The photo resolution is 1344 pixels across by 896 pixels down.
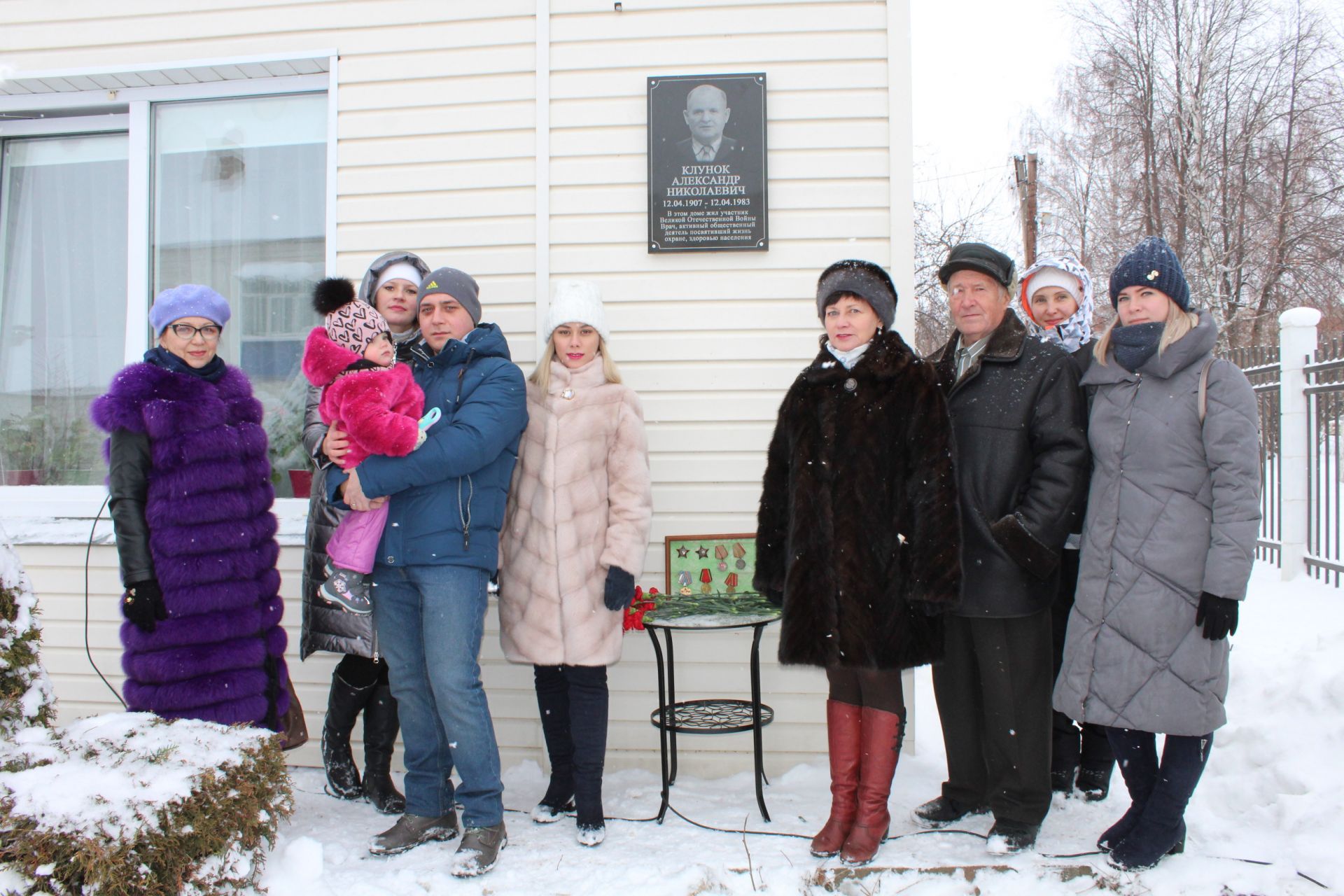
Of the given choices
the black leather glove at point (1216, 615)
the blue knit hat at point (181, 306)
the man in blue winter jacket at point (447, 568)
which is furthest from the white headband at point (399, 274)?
the black leather glove at point (1216, 615)

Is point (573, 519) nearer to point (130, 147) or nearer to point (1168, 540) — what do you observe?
point (1168, 540)

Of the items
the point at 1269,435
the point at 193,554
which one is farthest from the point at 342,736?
the point at 1269,435

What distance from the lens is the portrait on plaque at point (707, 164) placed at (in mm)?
3855

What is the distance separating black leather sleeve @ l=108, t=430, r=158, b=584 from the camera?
2928 mm

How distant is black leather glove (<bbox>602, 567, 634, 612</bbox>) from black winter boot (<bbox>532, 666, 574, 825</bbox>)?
368 millimetres

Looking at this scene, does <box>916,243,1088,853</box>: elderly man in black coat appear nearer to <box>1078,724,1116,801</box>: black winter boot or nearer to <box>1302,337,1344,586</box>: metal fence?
<box>1078,724,1116,801</box>: black winter boot

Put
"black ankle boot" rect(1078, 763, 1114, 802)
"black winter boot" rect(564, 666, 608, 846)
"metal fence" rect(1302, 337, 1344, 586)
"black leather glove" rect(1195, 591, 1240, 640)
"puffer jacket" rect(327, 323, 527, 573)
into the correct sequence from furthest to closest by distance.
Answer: "metal fence" rect(1302, 337, 1344, 586) < "black ankle boot" rect(1078, 763, 1114, 802) < "black winter boot" rect(564, 666, 608, 846) < "puffer jacket" rect(327, 323, 527, 573) < "black leather glove" rect(1195, 591, 1240, 640)

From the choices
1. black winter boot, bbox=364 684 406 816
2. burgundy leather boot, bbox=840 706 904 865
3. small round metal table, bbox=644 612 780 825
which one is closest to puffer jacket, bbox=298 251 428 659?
black winter boot, bbox=364 684 406 816

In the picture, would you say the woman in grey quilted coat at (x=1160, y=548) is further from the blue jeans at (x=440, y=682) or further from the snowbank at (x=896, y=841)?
the blue jeans at (x=440, y=682)

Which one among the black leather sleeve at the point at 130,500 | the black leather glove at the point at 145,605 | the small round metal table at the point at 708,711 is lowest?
the small round metal table at the point at 708,711

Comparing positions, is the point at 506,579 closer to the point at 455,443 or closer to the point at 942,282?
the point at 455,443

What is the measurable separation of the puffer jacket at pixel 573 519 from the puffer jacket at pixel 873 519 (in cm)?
59

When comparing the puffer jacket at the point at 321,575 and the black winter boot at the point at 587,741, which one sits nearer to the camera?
the black winter boot at the point at 587,741

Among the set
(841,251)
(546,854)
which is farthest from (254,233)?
(546,854)
